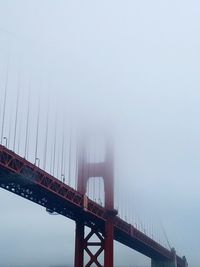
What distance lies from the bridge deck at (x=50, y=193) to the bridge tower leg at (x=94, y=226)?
0.48 meters

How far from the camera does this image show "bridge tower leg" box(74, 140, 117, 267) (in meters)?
33.1

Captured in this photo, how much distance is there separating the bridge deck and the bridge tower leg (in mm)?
475

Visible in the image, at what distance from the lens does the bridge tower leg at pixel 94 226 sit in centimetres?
3309

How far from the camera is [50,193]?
26.2 metres

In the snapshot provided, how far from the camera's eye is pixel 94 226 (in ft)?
112

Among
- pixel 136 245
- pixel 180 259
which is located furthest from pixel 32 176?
pixel 180 259

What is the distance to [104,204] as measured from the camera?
33.8 metres

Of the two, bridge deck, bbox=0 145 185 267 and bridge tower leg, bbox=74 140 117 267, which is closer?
bridge deck, bbox=0 145 185 267

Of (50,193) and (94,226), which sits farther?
(94,226)

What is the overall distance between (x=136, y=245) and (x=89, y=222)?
42.3 ft

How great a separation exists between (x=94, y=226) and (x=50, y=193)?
867cm

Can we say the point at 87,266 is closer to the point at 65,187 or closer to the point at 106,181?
the point at 106,181

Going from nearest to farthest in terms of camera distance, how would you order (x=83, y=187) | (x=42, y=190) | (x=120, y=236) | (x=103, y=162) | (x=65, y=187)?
(x=42, y=190), (x=65, y=187), (x=83, y=187), (x=103, y=162), (x=120, y=236)

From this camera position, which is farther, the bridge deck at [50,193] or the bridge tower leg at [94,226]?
the bridge tower leg at [94,226]
